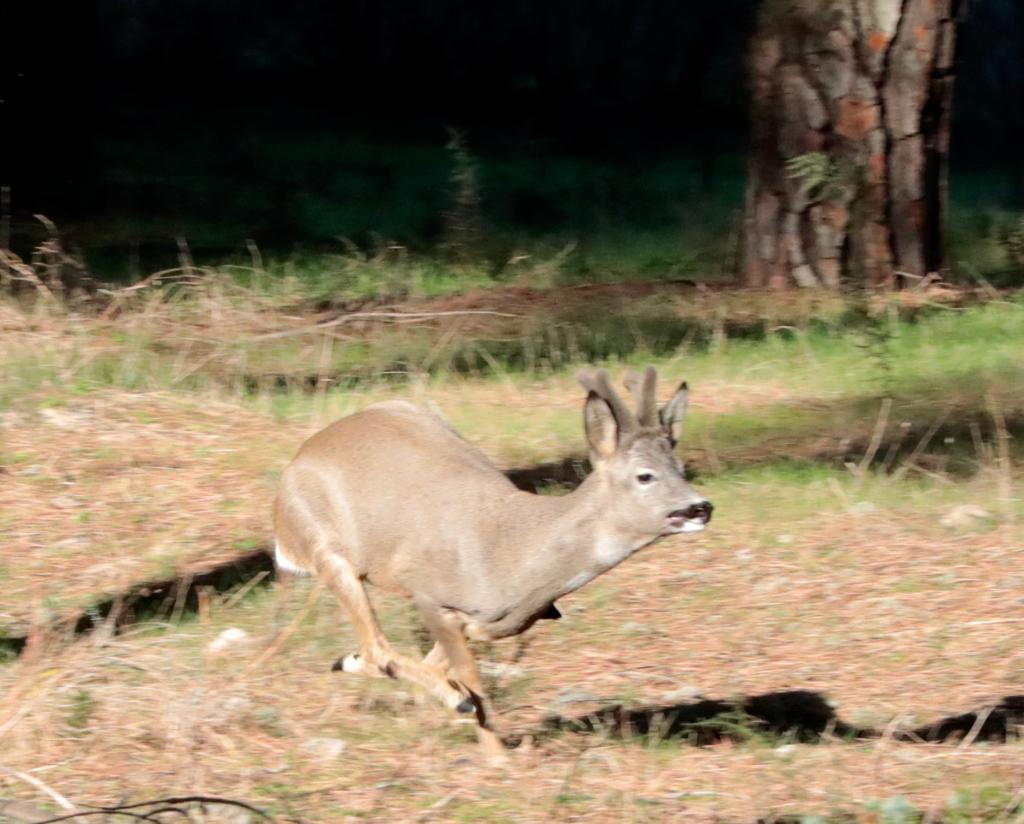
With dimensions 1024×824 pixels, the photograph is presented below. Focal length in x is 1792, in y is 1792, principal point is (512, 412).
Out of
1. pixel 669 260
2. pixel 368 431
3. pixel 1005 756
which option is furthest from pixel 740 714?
pixel 669 260

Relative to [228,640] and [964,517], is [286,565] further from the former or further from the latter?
[964,517]

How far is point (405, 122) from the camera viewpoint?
2203 centimetres

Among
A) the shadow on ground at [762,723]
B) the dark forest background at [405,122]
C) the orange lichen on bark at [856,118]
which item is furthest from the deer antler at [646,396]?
the dark forest background at [405,122]

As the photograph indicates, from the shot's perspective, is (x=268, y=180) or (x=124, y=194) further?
(x=268, y=180)

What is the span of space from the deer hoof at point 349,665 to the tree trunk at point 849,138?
6.00 meters

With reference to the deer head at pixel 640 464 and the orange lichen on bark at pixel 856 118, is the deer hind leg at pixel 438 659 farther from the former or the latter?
the orange lichen on bark at pixel 856 118

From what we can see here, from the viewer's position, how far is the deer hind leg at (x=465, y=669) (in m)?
5.20

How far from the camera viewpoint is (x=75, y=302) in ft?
33.7

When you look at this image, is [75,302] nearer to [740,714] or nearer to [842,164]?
[842,164]

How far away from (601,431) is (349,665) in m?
1.18

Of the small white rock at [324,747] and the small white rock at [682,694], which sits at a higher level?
the small white rock at [324,747]

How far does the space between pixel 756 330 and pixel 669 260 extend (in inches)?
109

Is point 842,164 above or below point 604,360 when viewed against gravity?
above

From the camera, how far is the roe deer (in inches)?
207
